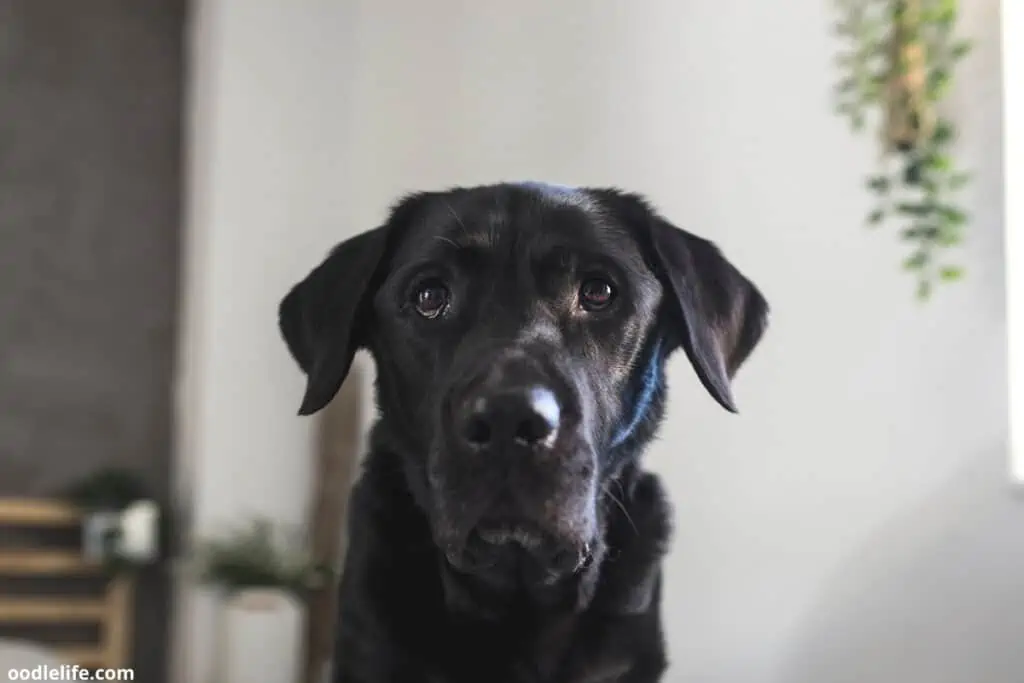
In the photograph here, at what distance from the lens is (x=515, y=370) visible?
2.89 feet

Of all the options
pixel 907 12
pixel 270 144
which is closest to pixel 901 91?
→ pixel 907 12

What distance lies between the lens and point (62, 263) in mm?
2746

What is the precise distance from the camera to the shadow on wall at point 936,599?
1565mm

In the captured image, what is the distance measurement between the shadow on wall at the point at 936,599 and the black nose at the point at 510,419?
1076 mm

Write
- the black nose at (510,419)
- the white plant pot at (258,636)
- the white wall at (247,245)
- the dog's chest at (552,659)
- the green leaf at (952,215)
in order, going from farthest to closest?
the white wall at (247,245) < the white plant pot at (258,636) < the green leaf at (952,215) < the dog's chest at (552,659) < the black nose at (510,419)

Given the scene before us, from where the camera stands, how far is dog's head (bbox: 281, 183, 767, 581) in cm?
87

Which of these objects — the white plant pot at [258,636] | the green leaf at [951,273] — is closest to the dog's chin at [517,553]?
the green leaf at [951,273]

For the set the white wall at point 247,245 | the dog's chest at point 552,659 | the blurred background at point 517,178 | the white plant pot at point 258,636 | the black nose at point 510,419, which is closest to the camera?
the black nose at point 510,419

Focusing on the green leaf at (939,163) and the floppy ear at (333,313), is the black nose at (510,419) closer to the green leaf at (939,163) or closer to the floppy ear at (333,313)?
the floppy ear at (333,313)

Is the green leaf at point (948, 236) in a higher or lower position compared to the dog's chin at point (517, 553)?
higher

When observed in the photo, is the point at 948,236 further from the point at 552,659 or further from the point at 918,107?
the point at 552,659

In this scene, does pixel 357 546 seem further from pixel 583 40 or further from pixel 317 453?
pixel 317 453

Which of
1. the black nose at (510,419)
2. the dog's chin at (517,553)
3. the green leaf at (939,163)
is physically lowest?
the dog's chin at (517,553)

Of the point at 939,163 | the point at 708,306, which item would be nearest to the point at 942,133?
the point at 939,163
